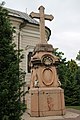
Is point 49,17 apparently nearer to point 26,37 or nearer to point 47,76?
point 47,76

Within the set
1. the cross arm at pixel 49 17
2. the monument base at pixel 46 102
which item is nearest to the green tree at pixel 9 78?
the monument base at pixel 46 102

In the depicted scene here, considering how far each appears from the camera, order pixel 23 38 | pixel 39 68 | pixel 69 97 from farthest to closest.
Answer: pixel 69 97 < pixel 23 38 < pixel 39 68

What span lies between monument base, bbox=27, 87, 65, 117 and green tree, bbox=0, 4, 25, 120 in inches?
360

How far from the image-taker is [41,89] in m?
16.6

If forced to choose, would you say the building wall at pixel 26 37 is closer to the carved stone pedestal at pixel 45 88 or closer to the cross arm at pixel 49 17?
the cross arm at pixel 49 17

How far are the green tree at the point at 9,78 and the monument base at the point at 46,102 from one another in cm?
914

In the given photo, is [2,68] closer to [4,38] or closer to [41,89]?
[4,38]

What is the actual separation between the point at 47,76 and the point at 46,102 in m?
1.93

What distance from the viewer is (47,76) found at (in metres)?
17.3

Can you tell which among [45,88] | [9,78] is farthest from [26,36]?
[9,78]

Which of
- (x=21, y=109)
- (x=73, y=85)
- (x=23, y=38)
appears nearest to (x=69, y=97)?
(x=73, y=85)

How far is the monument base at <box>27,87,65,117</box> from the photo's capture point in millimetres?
16266

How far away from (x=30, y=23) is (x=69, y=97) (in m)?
10.2

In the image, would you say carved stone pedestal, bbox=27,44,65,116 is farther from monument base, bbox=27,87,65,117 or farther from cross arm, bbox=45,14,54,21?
cross arm, bbox=45,14,54,21
